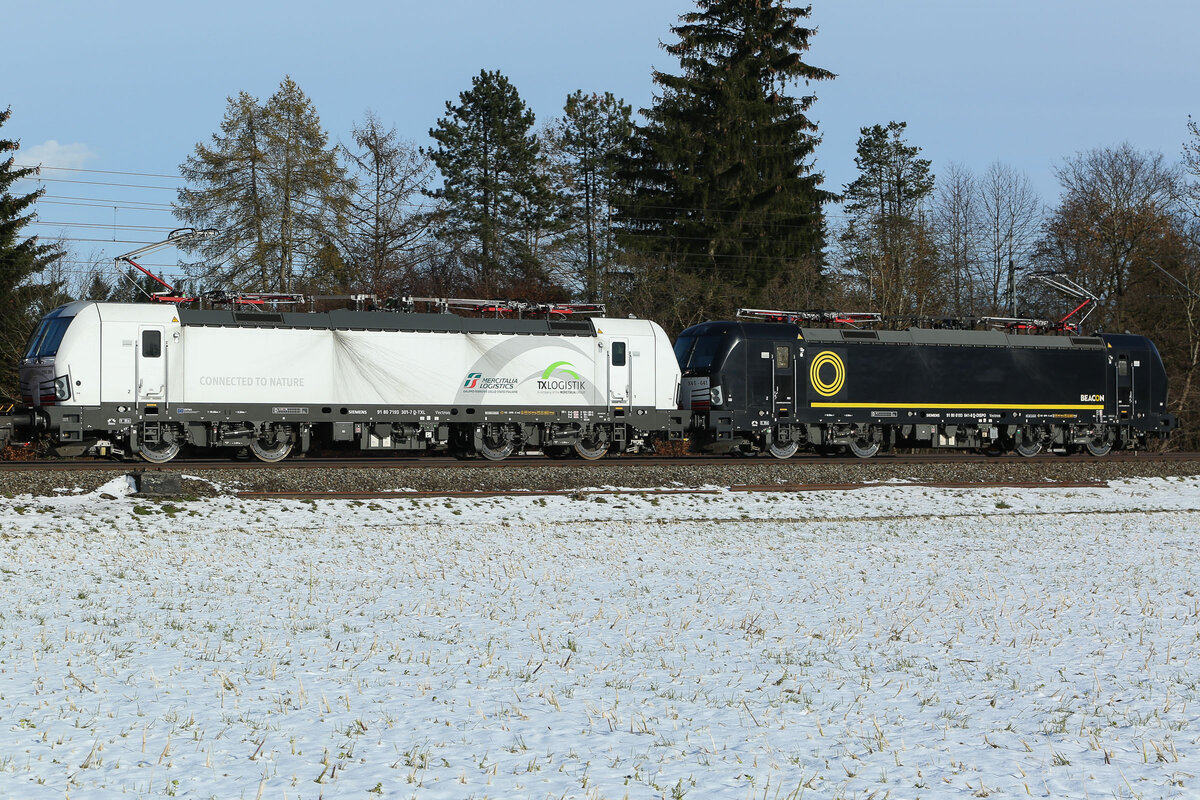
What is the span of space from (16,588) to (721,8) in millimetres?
42677

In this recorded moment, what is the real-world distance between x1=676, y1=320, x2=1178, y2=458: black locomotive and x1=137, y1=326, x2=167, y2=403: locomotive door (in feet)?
39.2

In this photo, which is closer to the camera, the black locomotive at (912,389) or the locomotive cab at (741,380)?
the locomotive cab at (741,380)

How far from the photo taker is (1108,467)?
82.7 ft

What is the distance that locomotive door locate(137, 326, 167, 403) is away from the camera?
20.9m

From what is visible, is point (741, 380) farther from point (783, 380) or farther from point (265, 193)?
point (265, 193)

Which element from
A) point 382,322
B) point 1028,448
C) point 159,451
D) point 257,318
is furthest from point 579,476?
point 1028,448

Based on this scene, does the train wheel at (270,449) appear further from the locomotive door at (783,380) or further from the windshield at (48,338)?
the locomotive door at (783,380)

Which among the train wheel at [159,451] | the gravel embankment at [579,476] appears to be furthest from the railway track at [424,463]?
the train wheel at [159,451]

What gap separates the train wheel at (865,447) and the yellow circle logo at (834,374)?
181cm

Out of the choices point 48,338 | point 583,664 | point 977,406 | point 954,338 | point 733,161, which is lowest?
point 583,664

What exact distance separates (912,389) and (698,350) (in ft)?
18.2

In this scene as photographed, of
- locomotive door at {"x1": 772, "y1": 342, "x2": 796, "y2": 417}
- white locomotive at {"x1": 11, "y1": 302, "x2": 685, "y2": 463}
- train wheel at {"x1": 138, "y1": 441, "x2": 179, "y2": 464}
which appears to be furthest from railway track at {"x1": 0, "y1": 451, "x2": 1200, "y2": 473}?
locomotive door at {"x1": 772, "y1": 342, "x2": 796, "y2": 417}

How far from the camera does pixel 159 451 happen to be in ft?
70.8

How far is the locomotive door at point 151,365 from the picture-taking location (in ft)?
68.5
